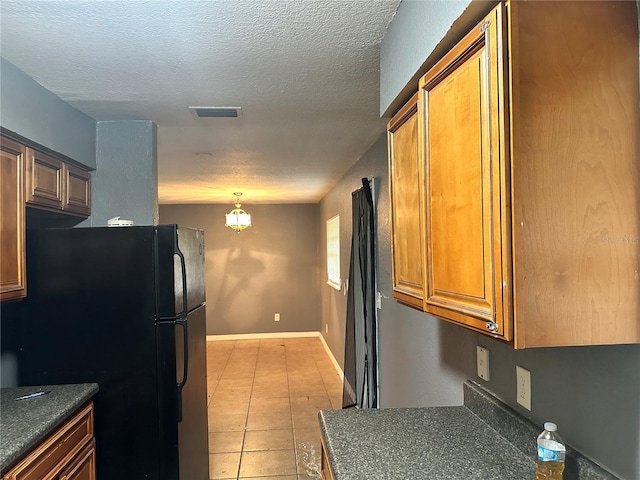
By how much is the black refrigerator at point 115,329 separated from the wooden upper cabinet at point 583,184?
1754mm

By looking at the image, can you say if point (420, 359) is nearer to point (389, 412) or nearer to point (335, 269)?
point (389, 412)

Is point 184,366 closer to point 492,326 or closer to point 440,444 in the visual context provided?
point 440,444

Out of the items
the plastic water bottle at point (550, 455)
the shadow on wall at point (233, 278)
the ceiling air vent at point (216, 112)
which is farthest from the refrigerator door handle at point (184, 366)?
the shadow on wall at point (233, 278)

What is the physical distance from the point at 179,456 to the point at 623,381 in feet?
6.53

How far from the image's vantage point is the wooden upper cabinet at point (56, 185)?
190 centimetres

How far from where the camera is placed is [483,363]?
1.49 m

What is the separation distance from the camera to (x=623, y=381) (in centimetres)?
88

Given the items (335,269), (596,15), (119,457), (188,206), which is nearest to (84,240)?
(119,457)

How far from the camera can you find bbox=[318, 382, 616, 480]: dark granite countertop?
112 cm

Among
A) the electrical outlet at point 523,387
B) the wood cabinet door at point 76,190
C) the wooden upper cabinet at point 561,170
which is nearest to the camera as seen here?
the wooden upper cabinet at point 561,170

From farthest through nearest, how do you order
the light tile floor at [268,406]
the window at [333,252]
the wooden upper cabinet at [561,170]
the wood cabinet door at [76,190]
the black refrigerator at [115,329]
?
the window at [333,252] < the light tile floor at [268,406] < the wood cabinet door at [76,190] < the black refrigerator at [115,329] < the wooden upper cabinet at [561,170]

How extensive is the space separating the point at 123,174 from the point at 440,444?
223 centimetres

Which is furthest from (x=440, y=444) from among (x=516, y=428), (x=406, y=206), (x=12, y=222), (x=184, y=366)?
(x=12, y=222)

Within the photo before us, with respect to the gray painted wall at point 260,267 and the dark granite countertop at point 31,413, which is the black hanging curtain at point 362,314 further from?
the gray painted wall at point 260,267
